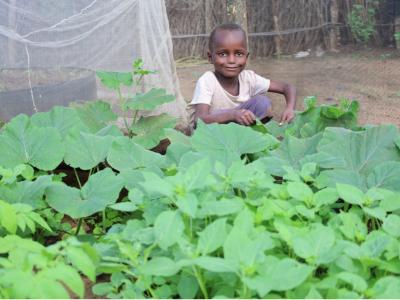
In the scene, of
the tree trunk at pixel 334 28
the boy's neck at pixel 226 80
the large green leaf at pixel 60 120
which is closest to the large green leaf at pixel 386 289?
the large green leaf at pixel 60 120

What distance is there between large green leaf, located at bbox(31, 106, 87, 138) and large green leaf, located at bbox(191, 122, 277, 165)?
0.49 m

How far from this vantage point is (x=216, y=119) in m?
3.07

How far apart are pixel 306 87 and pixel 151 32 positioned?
2761mm

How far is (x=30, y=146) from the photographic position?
6.39 ft

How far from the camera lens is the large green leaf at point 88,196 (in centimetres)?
165

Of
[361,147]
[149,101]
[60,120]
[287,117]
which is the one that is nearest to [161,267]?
[361,147]

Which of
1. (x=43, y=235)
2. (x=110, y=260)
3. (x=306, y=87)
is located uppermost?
(x=110, y=260)

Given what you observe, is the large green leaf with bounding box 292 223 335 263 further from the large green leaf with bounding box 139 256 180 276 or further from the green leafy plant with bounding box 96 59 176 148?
the green leafy plant with bounding box 96 59 176 148

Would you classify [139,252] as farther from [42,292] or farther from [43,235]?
[43,235]

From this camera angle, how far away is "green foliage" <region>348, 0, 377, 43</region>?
896 centimetres

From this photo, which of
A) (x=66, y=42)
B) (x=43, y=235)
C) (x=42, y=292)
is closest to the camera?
(x=42, y=292)

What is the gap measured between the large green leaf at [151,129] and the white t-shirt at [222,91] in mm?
964

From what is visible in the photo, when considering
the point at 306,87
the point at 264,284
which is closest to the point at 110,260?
the point at 264,284

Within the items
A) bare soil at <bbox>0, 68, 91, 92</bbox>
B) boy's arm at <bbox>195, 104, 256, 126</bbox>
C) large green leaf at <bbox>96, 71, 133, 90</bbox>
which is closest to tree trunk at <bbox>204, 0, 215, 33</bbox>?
bare soil at <bbox>0, 68, 91, 92</bbox>
